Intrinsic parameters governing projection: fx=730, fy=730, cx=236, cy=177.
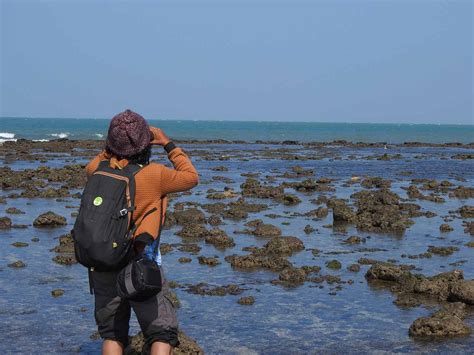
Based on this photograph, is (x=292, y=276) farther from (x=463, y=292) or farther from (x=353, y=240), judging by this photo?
(x=353, y=240)

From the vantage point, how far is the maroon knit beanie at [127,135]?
5660 millimetres

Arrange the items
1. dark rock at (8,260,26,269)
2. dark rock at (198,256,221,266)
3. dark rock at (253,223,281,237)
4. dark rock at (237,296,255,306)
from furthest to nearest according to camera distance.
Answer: dark rock at (253,223,281,237), dark rock at (198,256,221,266), dark rock at (8,260,26,269), dark rock at (237,296,255,306)

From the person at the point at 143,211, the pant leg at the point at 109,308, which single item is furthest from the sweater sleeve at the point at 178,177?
the pant leg at the point at 109,308

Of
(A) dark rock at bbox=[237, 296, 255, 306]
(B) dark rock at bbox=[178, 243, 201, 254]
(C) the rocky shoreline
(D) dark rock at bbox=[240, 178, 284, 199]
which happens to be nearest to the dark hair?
(C) the rocky shoreline

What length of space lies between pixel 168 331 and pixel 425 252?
11215mm

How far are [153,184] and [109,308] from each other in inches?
42.6

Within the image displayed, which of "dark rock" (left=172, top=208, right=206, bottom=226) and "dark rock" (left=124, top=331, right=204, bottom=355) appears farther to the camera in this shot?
"dark rock" (left=172, top=208, right=206, bottom=226)

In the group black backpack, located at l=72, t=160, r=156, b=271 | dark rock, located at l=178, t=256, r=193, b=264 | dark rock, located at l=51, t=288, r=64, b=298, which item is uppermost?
black backpack, located at l=72, t=160, r=156, b=271

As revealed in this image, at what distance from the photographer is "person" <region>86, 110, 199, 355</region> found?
558 centimetres

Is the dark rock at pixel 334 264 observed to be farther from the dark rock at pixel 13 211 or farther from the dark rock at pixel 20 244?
the dark rock at pixel 13 211

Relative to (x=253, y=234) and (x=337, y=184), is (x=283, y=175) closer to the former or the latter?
(x=337, y=184)

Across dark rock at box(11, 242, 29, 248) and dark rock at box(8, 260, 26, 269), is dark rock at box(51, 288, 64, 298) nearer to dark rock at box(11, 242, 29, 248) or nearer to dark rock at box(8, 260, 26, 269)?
dark rock at box(8, 260, 26, 269)

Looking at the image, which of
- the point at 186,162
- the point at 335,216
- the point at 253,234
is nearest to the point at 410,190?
the point at 335,216

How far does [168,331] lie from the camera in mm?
5770
